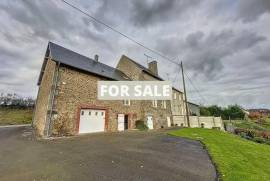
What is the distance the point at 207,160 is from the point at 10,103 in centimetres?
5631

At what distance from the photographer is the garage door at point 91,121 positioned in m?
13.4

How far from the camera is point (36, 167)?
5434 millimetres

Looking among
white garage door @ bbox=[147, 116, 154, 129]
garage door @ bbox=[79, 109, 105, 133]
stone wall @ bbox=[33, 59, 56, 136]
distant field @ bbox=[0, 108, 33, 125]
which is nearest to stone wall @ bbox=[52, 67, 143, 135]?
garage door @ bbox=[79, 109, 105, 133]

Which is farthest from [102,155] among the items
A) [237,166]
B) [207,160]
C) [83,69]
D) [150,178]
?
[83,69]

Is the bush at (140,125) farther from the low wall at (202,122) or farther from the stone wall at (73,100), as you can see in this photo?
the low wall at (202,122)

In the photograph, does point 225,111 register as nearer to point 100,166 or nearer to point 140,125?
point 140,125

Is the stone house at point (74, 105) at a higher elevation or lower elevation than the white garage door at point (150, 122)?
higher

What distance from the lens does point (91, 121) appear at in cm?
1402

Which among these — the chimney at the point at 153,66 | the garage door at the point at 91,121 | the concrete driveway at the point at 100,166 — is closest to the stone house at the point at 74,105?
the garage door at the point at 91,121

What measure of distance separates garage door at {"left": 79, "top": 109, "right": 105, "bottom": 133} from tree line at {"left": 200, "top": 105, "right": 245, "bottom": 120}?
46923 millimetres

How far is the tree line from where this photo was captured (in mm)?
54769

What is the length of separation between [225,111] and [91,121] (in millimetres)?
57617

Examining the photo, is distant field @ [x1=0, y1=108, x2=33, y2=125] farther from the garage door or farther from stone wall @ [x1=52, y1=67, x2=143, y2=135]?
stone wall @ [x1=52, y1=67, x2=143, y2=135]

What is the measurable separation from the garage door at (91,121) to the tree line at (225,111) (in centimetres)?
4692
